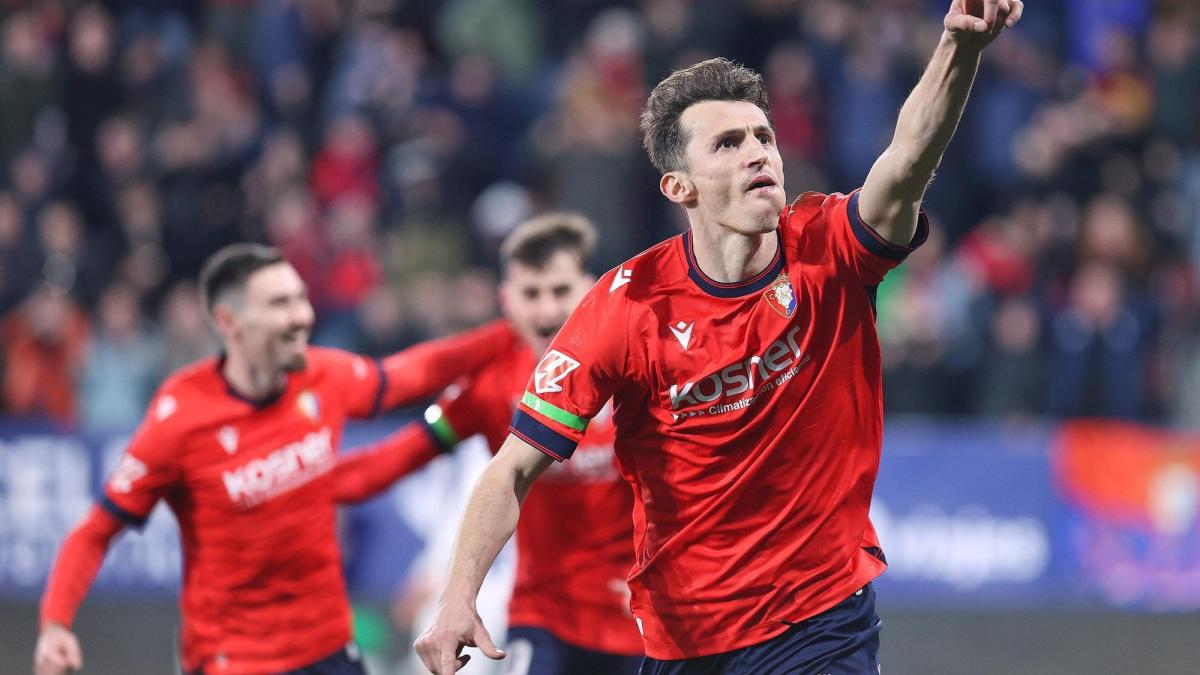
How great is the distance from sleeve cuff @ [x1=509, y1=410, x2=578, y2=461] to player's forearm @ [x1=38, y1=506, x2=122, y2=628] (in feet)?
8.42

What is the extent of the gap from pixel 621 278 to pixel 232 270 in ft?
8.82

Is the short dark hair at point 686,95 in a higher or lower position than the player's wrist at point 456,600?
higher

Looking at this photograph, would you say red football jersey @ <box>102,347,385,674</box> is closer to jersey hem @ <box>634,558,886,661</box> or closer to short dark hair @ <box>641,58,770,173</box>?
jersey hem @ <box>634,558,886,661</box>

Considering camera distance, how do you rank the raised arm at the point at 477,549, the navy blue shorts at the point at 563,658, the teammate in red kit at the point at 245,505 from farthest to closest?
1. the teammate in red kit at the point at 245,505
2. the navy blue shorts at the point at 563,658
3. the raised arm at the point at 477,549

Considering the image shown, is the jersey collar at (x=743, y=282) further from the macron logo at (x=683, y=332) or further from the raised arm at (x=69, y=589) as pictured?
the raised arm at (x=69, y=589)

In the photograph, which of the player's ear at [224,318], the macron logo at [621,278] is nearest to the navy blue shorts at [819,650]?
the macron logo at [621,278]

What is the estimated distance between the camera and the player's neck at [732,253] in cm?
500

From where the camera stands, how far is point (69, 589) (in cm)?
660

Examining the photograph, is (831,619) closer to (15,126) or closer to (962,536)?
(962,536)

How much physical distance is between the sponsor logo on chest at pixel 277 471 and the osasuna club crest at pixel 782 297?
265 centimetres

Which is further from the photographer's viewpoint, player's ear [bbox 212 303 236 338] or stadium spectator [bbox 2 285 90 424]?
stadium spectator [bbox 2 285 90 424]

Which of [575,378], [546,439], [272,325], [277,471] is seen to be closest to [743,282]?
[575,378]

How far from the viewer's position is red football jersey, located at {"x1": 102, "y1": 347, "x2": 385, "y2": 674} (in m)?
6.68

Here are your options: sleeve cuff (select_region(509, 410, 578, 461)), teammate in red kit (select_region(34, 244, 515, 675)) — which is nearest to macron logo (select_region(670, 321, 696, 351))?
sleeve cuff (select_region(509, 410, 578, 461))
